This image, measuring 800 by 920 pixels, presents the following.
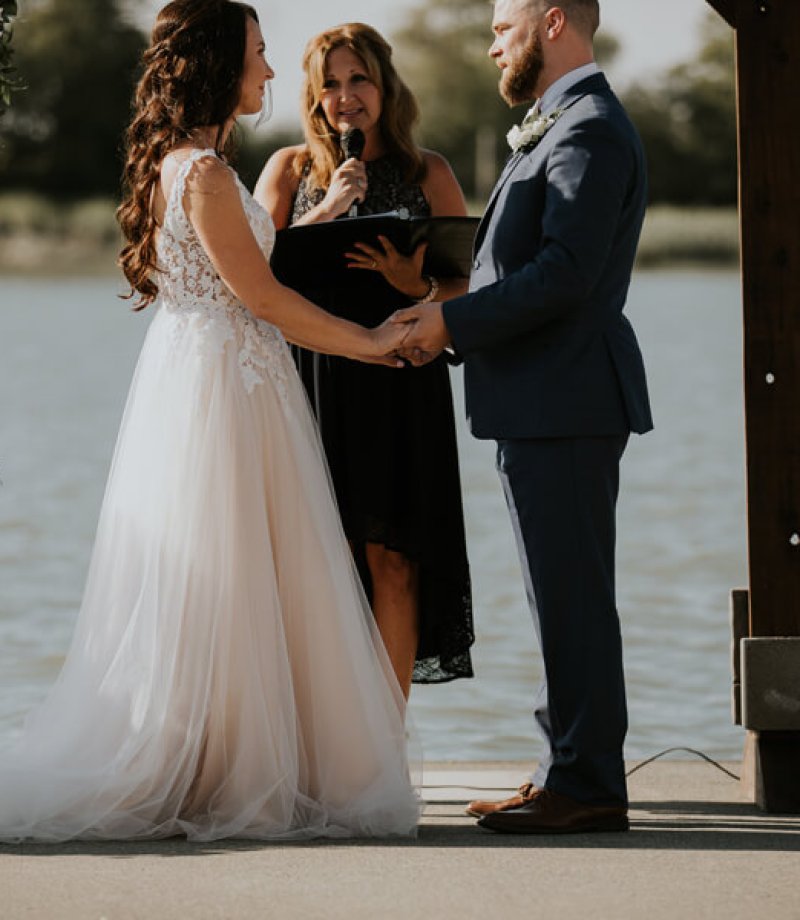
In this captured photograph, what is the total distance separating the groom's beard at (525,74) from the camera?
4.21m

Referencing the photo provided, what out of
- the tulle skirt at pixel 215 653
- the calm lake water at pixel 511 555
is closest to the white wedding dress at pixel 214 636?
the tulle skirt at pixel 215 653

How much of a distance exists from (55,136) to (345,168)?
153 ft

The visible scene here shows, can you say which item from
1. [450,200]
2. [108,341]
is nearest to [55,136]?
[108,341]

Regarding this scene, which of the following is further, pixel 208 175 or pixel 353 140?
pixel 353 140

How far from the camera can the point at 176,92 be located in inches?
171

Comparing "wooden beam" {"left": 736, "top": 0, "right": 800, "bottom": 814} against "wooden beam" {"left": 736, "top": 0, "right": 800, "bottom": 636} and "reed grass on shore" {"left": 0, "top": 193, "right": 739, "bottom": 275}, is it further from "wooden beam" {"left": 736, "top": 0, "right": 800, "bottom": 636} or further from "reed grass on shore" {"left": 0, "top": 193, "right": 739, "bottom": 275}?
"reed grass on shore" {"left": 0, "top": 193, "right": 739, "bottom": 275}

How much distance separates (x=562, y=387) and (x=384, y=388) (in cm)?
68

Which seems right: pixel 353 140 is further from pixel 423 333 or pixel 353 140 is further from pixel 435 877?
pixel 435 877

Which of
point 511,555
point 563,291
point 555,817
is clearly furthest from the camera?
point 511,555

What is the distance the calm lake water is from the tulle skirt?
5.93 ft

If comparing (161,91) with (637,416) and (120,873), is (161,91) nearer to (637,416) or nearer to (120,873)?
(637,416)

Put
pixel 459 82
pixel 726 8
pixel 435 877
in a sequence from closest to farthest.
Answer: pixel 435 877, pixel 726 8, pixel 459 82

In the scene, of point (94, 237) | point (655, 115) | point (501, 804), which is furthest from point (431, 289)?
point (655, 115)

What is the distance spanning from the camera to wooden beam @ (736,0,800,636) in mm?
4543
